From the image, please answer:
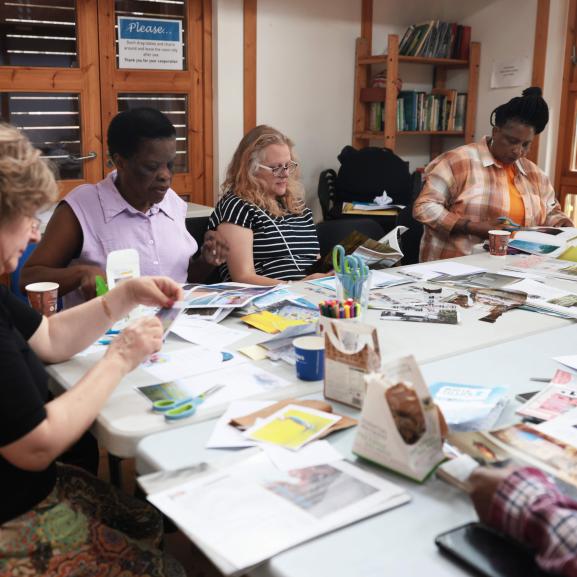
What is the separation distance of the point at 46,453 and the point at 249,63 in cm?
411

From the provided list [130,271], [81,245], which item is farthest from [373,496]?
[81,245]

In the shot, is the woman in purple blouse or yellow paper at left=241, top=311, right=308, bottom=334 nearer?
yellow paper at left=241, top=311, right=308, bottom=334

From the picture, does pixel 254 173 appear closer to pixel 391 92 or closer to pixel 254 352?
pixel 254 352

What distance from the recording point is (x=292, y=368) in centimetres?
154

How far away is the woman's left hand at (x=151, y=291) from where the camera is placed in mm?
1544

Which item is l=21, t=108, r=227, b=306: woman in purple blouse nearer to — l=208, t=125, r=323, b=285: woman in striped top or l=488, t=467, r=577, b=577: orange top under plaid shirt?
l=208, t=125, r=323, b=285: woman in striped top

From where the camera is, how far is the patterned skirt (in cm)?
115

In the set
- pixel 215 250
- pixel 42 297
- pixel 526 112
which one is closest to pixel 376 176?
pixel 526 112

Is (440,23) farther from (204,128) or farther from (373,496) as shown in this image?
(373,496)

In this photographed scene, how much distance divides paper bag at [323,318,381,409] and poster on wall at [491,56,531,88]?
448 cm

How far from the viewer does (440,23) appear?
5.40 meters

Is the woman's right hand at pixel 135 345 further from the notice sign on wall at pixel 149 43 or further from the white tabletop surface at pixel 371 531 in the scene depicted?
the notice sign on wall at pixel 149 43

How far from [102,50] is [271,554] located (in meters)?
3.99

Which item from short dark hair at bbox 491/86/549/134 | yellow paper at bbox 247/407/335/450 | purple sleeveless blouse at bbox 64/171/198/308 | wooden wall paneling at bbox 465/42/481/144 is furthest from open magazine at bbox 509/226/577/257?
wooden wall paneling at bbox 465/42/481/144
